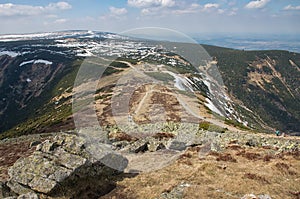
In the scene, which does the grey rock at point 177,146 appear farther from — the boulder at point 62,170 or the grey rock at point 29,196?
the grey rock at point 29,196

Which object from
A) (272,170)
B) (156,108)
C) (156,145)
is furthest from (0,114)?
(272,170)

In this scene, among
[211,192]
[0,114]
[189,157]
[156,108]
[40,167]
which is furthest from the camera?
[0,114]

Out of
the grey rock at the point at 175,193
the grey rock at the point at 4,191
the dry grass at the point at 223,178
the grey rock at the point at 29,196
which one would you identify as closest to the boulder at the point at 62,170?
the grey rock at the point at 29,196

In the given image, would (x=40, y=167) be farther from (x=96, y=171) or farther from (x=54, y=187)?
(x=96, y=171)

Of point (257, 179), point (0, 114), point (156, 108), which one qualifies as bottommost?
point (0, 114)

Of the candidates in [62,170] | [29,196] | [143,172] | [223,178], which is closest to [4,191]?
[29,196]

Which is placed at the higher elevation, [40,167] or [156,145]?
[40,167]

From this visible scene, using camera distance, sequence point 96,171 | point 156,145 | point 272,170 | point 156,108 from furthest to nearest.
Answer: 1. point 156,108
2. point 156,145
3. point 272,170
4. point 96,171

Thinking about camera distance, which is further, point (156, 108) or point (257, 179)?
point (156, 108)

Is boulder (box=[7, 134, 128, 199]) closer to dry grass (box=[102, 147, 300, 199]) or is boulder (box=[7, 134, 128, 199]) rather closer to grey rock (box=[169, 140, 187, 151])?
dry grass (box=[102, 147, 300, 199])
